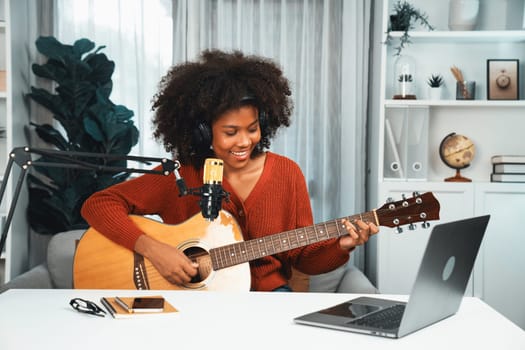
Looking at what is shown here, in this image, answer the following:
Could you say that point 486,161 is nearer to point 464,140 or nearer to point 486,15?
point 464,140

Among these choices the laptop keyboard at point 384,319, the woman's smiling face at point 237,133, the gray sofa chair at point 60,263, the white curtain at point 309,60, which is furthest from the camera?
the white curtain at point 309,60

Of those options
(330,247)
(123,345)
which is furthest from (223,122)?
(123,345)

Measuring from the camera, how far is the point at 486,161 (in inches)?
141

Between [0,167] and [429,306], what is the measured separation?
9.16 feet

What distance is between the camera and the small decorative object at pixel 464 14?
3.40m

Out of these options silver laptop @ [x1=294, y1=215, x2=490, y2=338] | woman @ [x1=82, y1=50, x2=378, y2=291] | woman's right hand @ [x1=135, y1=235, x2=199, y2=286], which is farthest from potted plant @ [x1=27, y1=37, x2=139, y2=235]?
silver laptop @ [x1=294, y1=215, x2=490, y2=338]

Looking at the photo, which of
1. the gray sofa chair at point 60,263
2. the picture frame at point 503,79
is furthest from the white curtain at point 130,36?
the picture frame at point 503,79

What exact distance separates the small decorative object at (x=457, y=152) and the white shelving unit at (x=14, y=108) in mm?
2132

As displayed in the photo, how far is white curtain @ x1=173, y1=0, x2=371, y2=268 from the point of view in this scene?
3.74 meters

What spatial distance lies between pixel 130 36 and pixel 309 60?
1.00m

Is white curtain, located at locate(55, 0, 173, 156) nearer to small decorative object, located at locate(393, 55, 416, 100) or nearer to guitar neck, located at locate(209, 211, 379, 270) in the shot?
small decorative object, located at locate(393, 55, 416, 100)

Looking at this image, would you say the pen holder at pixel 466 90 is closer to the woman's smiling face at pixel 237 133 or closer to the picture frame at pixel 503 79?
the picture frame at pixel 503 79

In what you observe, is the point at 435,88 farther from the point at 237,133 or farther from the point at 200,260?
the point at 200,260

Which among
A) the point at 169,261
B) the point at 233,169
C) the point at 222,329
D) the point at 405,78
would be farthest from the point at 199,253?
the point at 405,78
